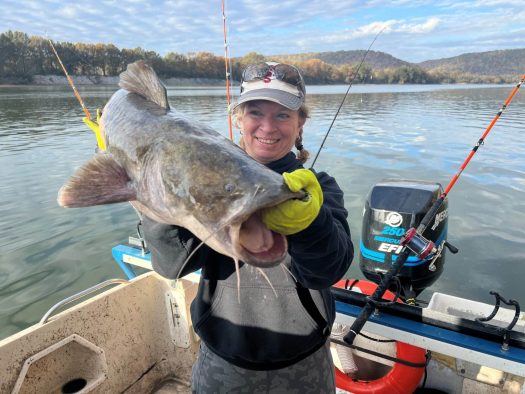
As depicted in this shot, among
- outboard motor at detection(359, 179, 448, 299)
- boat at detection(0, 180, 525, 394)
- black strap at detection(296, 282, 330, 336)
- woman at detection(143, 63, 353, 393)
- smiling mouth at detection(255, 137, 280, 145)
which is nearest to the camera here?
woman at detection(143, 63, 353, 393)

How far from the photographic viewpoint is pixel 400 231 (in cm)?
357

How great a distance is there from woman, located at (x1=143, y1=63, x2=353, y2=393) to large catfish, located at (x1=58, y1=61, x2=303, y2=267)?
0.82 ft

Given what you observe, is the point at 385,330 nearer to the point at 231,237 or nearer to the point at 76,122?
the point at 231,237

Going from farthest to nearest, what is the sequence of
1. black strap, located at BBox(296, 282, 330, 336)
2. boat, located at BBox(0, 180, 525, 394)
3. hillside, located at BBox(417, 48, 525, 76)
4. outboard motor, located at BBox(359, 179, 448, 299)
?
hillside, located at BBox(417, 48, 525, 76) < outboard motor, located at BBox(359, 179, 448, 299) < boat, located at BBox(0, 180, 525, 394) < black strap, located at BBox(296, 282, 330, 336)

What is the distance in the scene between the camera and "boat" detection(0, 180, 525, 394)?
2.44 m

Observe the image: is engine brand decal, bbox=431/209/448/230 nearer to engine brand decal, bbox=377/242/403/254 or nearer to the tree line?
engine brand decal, bbox=377/242/403/254

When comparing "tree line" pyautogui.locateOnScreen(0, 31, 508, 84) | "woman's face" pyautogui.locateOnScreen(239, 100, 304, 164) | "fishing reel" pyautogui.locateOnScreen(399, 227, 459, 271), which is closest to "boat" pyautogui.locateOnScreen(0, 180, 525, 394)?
"fishing reel" pyautogui.locateOnScreen(399, 227, 459, 271)

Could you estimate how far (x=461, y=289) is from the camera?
645 cm

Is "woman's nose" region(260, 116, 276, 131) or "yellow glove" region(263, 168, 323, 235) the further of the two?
"woman's nose" region(260, 116, 276, 131)

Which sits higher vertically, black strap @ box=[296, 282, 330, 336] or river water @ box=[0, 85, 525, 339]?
black strap @ box=[296, 282, 330, 336]

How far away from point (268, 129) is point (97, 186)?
0.96 m

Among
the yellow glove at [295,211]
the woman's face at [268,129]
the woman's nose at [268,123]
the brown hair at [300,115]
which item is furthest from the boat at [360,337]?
the yellow glove at [295,211]

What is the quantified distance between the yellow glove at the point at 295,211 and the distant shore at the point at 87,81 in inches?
3032

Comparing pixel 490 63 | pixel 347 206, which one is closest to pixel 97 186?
pixel 347 206
